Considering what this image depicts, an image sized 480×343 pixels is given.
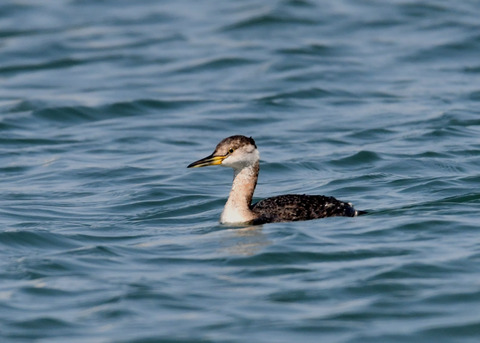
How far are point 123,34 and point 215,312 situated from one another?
18253 millimetres

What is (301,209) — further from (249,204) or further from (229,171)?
(229,171)

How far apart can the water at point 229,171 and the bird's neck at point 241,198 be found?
0.59 ft

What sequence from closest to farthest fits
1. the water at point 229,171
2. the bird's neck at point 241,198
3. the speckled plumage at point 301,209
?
the water at point 229,171, the speckled plumage at point 301,209, the bird's neck at point 241,198

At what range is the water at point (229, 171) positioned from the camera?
31.9 ft

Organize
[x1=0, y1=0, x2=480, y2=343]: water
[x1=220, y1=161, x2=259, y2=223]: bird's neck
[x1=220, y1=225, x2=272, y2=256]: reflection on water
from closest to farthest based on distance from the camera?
[x1=0, y1=0, x2=480, y2=343]: water
[x1=220, y1=225, x2=272, y2=256]: reflection on water
[x1=220, y1=161, x2=259, y2=223]: bird's neck

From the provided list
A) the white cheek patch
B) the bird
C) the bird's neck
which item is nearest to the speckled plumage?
the bird

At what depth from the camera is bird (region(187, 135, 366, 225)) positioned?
12.4 m

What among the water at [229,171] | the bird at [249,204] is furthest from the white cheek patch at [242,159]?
the water at [229,171]

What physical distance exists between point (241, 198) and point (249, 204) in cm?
16

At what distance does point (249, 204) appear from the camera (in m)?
12.7

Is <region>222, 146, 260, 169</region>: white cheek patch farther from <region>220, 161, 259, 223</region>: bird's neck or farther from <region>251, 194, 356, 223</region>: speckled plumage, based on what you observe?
<region>251, 194, 356, 223</region>: speckled plumage

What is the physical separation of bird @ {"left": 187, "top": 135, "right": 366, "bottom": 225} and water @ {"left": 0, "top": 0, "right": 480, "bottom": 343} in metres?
0.17

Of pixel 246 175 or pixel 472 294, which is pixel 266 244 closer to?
pixel 246 175

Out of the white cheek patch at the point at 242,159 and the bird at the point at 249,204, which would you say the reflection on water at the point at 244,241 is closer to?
the bird at the point at 249,204
